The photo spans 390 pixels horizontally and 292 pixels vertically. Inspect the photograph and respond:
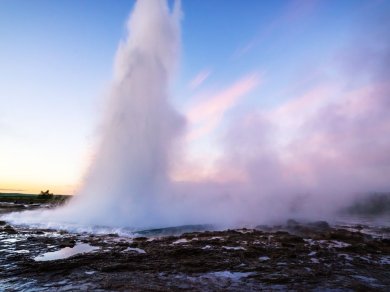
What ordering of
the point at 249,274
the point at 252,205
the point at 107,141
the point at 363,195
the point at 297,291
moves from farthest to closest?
the point at 363,195 → the point at 252,205 → the point at 107,141 → the point at 249,274 → the point at 297,291

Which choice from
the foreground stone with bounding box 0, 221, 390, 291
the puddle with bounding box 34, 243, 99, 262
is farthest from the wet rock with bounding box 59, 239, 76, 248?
the puddle with bounding box 34, 243, 99, 262

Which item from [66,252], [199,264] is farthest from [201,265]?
[66,252]

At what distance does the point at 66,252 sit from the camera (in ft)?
41.2

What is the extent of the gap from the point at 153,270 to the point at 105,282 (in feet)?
6.15

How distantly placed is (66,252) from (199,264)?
629 cm

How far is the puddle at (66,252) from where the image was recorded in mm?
11422

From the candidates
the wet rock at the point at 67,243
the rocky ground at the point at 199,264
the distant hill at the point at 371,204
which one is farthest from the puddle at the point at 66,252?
the distant hill at the point at 371,204

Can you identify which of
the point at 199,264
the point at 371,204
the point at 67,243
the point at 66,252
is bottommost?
the point at 66,252

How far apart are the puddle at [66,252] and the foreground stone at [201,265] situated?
0.41m

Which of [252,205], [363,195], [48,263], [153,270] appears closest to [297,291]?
[153,270]

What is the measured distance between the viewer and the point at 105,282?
27.3 feet

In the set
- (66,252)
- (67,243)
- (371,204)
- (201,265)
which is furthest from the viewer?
(371,204)

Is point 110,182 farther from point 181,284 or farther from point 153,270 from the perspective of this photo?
point 181,284

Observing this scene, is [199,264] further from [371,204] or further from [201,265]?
[371,204]
